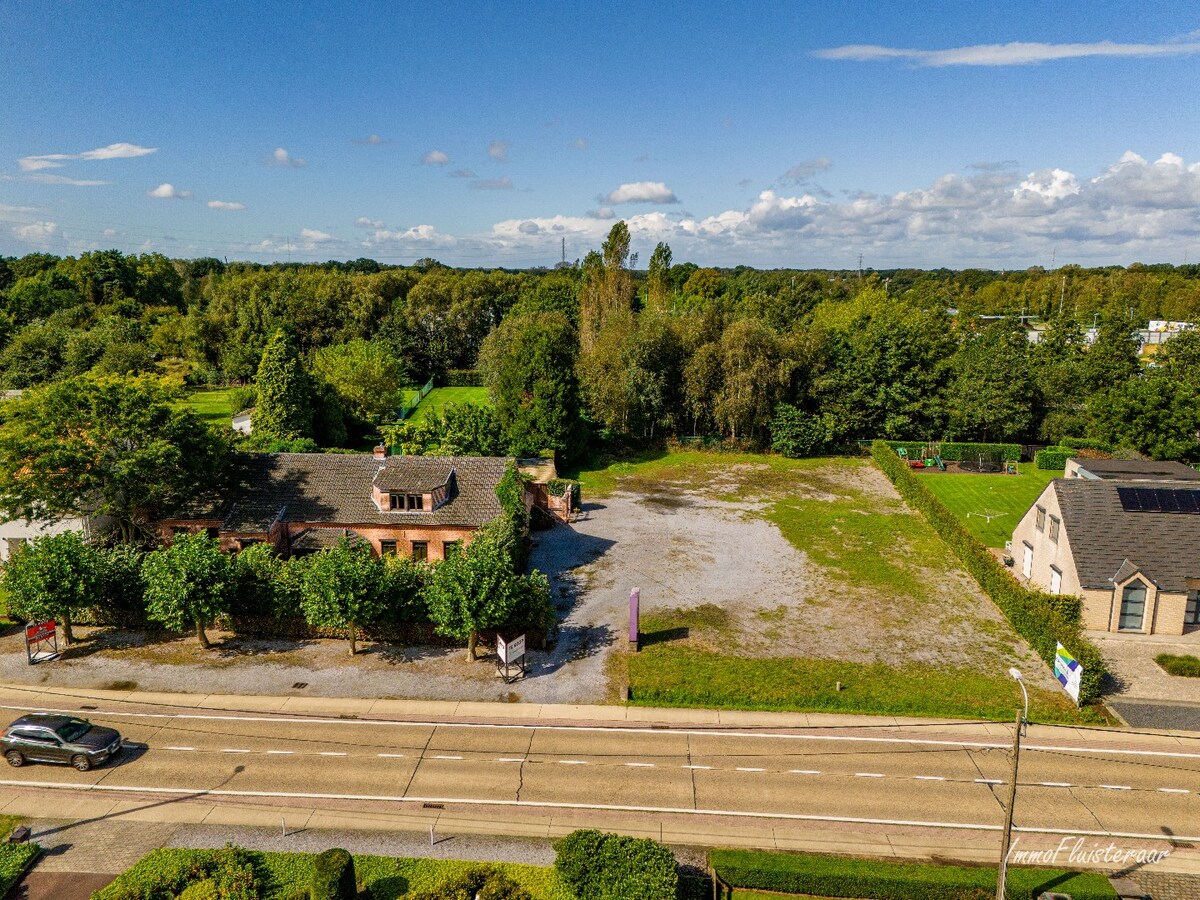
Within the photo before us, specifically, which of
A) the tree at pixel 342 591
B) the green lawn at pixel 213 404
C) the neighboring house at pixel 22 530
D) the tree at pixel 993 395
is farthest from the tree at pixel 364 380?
the tree at pixel 993 395

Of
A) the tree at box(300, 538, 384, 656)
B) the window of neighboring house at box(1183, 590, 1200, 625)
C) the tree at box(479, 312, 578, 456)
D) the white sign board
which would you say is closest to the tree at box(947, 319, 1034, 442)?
the window of neighboring house at box(1183, 590, 1200, 625)

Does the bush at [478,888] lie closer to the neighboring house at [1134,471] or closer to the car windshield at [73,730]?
the car windshield at [73,730]

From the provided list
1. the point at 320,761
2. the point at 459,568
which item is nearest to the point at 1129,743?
the point at 459,568

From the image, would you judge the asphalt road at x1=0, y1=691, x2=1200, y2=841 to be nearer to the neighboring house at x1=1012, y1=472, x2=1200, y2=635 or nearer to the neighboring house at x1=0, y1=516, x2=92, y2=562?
the neighboring house at x1=1012, y1=472, x2=1200, y2=635

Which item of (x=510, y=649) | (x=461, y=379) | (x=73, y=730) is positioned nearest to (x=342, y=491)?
(x=510, y=649)

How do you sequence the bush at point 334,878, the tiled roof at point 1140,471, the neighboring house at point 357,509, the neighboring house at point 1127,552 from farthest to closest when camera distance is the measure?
the tiled roof at point 1140,471, the neighboring house at point 357,509, the neighboring house at point 1127,552, the bush at point 334,878

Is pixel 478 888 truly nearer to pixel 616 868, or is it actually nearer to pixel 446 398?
pixel 616 868
